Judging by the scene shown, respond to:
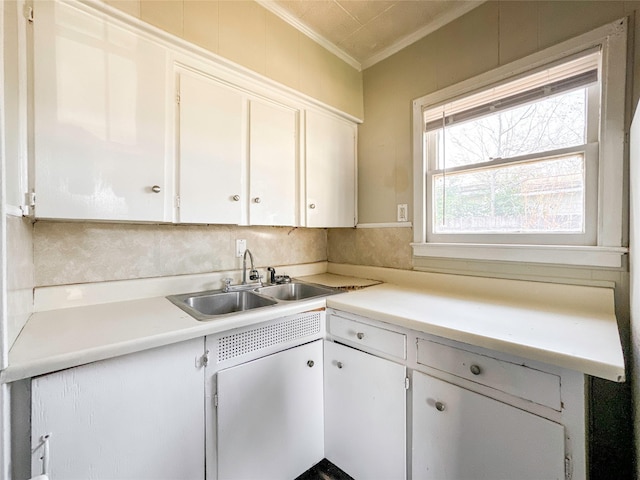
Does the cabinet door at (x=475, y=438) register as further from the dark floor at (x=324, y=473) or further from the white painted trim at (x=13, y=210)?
the white painted trim at (x=13, y=210)

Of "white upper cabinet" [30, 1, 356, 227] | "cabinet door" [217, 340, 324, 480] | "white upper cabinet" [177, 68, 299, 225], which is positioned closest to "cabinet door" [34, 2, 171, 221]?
"white upper cabinet" [30, 1, 356, 227]

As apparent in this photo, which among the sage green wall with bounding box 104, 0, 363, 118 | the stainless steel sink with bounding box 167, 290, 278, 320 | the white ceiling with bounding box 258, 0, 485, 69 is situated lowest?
the stainless steel sink with bounding box 167, 290, 278, 320

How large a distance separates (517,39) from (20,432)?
254 cm

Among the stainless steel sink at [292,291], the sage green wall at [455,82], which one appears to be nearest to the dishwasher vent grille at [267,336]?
the stainless steel sink at [292,291]

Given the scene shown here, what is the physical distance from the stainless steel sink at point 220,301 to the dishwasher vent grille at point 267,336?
164 millimetres

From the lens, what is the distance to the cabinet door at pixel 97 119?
1008 millimetres

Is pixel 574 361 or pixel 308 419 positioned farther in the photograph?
pixel 308 419

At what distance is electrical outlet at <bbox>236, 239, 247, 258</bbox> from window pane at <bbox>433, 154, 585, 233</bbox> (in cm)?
127

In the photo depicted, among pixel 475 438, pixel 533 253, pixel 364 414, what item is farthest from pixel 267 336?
pixel 533 253

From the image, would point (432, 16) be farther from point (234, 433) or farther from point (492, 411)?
point (234, 433)

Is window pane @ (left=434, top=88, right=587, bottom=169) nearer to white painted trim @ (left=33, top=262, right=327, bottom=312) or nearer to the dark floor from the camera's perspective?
white painted trim @ (left=33, top=262, right=327, bottom=312)

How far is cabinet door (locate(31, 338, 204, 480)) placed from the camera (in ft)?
2.62

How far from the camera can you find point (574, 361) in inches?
30.4

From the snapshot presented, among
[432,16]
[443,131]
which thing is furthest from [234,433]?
[432,16]
